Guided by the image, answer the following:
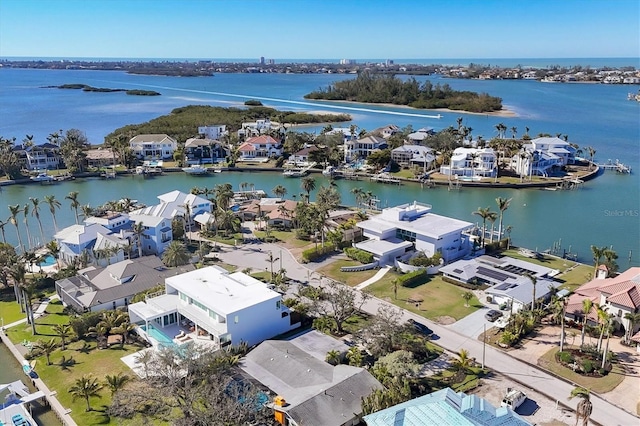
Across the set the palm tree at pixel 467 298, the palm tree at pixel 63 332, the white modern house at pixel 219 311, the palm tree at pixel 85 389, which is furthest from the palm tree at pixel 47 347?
the palm tree at pixel 467 298

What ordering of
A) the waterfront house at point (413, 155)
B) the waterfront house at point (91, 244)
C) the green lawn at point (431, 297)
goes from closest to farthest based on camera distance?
the green lawn at point (431, 297), the waterfront house at point (91, 244), the waterfront house at point (413, 155)

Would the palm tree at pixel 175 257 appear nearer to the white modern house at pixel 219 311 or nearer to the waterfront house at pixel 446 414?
the white modern house at pixel 219 311

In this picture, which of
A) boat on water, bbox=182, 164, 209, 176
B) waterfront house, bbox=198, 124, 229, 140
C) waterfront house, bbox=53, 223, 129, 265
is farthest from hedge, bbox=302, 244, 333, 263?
waterfront house, bbox=198, 124, 229, 140

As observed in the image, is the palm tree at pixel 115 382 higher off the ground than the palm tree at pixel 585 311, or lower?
lower

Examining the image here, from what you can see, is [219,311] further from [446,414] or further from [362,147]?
[362,147]

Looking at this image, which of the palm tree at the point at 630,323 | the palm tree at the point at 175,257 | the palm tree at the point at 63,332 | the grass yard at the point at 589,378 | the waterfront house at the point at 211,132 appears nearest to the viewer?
the grass yard at the point at 589,378

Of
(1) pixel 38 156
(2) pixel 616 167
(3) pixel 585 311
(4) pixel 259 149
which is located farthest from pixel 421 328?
(1) pixel 38 156
